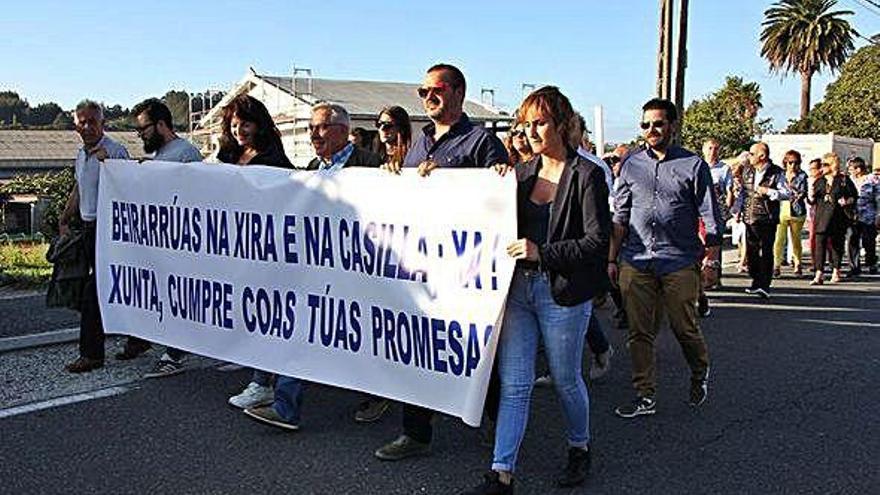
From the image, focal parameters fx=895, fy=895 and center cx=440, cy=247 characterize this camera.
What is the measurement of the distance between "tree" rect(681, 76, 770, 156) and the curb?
37004 mm

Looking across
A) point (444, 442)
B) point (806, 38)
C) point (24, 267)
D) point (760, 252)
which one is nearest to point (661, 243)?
point (444, 442)

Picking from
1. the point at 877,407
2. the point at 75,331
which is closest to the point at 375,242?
the point at 877,407

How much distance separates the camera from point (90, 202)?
252 inches

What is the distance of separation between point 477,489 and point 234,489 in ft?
3.74

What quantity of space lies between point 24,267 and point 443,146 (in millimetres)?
Result: 8520

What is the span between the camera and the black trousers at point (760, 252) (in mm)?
10367

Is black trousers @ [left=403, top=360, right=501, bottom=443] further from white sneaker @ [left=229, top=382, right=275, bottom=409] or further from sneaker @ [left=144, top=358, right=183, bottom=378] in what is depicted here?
sneaker @ [left=144, top=358, right=183, bottom=378]

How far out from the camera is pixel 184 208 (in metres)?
5.75

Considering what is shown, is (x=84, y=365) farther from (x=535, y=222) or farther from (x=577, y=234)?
(x=577, y=234)

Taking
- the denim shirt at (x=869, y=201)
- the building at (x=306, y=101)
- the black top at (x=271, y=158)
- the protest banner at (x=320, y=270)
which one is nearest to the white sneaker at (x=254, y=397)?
the protest banner at (x=320, y=270)

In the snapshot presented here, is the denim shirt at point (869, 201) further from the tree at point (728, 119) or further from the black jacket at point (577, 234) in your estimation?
the tree at point (728, 119)

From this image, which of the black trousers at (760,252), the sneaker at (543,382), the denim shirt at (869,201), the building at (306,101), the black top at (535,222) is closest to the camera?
the black top at (535,222)

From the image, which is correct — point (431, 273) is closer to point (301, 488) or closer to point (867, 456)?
point (301, 488)

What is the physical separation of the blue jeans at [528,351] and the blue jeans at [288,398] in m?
1.46
